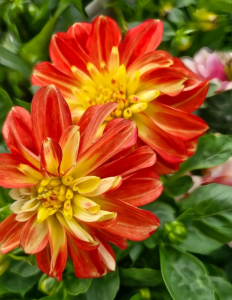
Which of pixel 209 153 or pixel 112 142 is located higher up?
pixel 112 142

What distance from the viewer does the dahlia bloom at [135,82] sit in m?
0.34

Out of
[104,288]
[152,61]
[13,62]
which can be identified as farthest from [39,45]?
[104,288]

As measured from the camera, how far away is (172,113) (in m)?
0.34

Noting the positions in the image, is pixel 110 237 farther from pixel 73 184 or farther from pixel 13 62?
pixel 13 62

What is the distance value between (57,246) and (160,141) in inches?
4.5

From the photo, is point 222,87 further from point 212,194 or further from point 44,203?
point 44,203

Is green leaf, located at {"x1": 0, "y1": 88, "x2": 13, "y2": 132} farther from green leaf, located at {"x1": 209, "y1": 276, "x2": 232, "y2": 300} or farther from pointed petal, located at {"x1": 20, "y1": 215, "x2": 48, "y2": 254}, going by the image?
green leaf, located at {"x1": 209, "y1": 276, "x2": 232, "y2": 300}

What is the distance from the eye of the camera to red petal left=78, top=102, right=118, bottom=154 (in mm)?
295

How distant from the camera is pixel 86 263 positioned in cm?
32

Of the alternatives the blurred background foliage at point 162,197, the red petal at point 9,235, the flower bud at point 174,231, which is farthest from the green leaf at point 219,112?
the red petal at point 9,235

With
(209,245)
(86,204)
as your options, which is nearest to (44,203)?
(86,204)

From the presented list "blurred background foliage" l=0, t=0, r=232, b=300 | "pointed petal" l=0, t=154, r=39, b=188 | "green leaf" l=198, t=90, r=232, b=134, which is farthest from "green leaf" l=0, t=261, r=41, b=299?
"green leaf" l=198, t=90, r=232, b=134

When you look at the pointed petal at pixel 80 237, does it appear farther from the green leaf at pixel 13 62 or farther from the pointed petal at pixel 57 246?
the green leaf at pixel 13 62

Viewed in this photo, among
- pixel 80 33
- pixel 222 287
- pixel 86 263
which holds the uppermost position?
pixel 80 33
